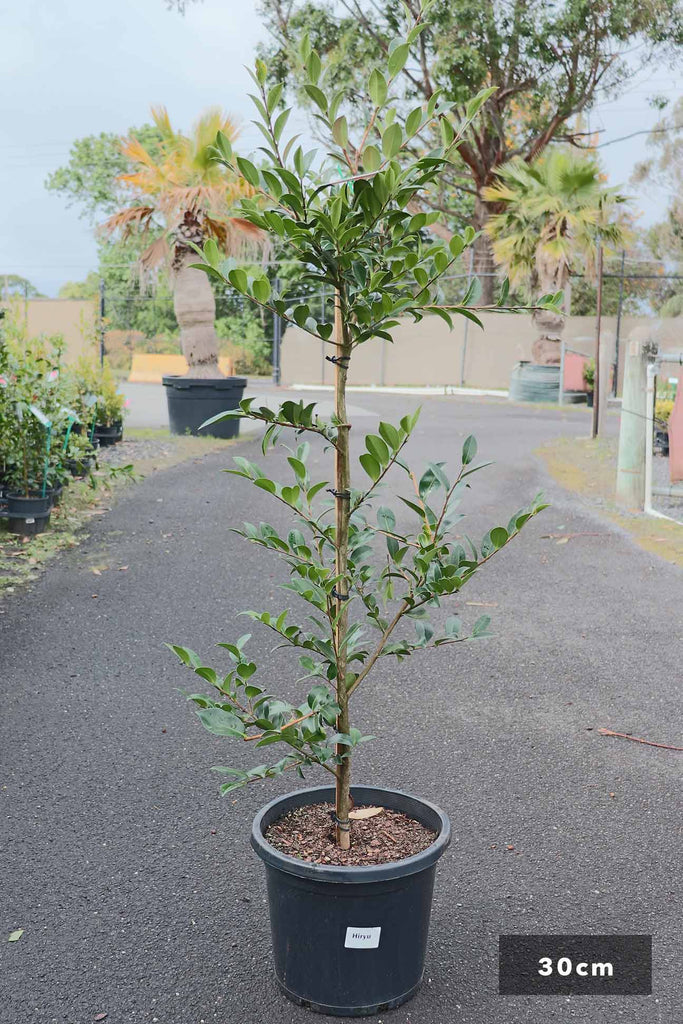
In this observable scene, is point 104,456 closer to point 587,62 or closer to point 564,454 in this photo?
point 564,454

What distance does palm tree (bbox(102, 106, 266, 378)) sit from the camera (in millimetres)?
12336

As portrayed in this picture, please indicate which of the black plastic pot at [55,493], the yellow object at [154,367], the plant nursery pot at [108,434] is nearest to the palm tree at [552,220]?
the yellow object at [154,367]

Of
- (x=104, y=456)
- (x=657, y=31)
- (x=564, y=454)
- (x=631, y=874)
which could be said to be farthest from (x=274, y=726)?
(x=657, y=31)

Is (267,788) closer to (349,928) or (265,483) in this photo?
(349,928)

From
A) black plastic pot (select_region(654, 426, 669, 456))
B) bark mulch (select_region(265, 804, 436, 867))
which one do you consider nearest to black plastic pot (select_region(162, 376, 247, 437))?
black plastic pot (select_region(654, 426, 669, 456))

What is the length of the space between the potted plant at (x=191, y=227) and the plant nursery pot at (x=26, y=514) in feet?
17.4

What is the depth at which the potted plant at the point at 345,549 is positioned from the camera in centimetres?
217

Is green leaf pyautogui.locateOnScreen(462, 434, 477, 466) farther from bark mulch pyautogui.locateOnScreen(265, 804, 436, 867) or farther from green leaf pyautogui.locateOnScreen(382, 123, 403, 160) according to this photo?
bark mulch pyautogui.locateOnScreen(265, 804, 436, 867)

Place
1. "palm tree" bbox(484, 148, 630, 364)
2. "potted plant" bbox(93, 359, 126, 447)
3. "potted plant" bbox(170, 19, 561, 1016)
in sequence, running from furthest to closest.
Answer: "palm tree" bbox(484, 148, 630, 364), "potted plant" bbox(93, 359, 126, 447), "potted plant" bbox(170, 19, 561, 1016)

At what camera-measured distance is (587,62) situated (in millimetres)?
23641

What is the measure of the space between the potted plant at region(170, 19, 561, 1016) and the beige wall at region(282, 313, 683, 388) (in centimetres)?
2458

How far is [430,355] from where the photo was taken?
28.2 m

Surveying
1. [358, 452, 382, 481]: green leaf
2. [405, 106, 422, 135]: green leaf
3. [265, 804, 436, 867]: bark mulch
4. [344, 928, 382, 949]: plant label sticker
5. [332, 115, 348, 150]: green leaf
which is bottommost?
[344, 928, 382, 949]: plant label sticker

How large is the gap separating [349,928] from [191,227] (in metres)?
11.3
